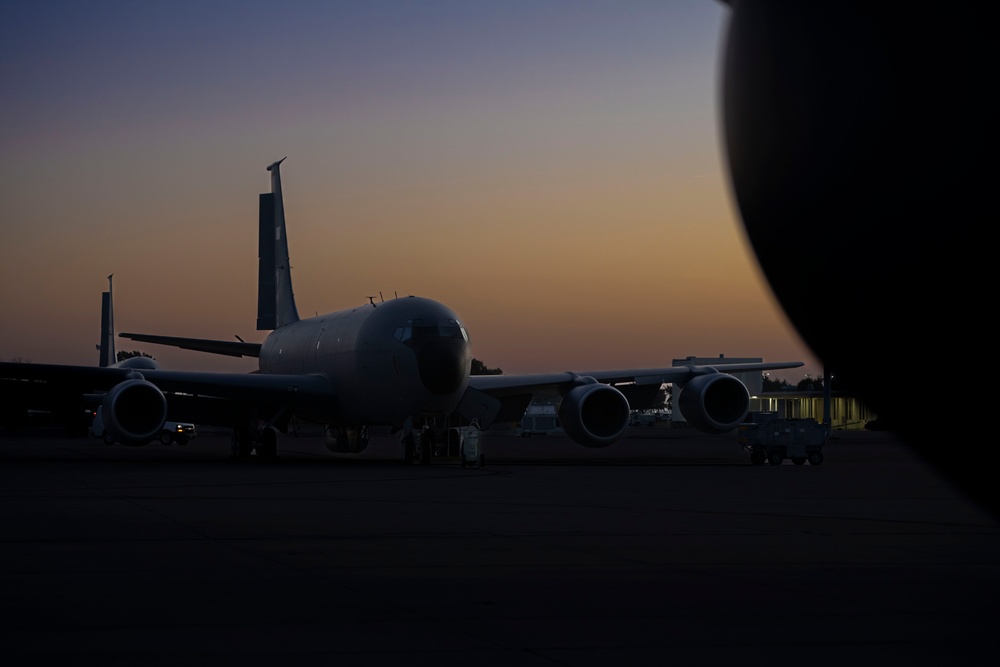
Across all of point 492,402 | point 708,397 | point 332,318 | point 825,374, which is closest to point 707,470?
point 708,397

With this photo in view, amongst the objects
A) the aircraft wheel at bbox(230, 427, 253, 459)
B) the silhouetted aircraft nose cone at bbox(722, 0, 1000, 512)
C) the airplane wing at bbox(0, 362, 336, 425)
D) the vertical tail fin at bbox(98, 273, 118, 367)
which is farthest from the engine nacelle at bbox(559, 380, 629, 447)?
the vertical tail fin at bbox(98, 273, 118, 367)

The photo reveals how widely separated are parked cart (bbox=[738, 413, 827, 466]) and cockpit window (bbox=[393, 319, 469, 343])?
23.9 ft

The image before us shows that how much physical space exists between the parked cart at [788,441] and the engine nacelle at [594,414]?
10.4 ft

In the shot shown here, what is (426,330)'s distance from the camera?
27.1 metres

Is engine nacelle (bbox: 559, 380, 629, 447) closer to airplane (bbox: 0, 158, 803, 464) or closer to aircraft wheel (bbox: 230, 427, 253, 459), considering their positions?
airplane (bbox: 0, 158, 803, 464)

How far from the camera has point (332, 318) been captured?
1245 inches

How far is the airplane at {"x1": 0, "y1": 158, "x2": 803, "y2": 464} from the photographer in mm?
27094

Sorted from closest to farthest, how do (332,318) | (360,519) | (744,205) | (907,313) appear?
(907,313), (744,205), (360,519), (332,318)

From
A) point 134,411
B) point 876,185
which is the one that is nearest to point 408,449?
point 134,411

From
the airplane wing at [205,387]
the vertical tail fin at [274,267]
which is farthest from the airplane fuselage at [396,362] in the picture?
the vertical tail fin at [274,267]

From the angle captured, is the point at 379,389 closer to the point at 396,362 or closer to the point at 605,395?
the point at 396,362

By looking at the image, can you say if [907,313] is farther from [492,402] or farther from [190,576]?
[492,402]

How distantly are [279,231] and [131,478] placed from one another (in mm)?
18524

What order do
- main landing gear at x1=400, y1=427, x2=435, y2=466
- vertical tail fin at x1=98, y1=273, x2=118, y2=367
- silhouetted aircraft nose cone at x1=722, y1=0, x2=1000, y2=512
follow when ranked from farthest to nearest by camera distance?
vertical tail fin at x1=98, y1=273, x2=118, y2=367, main landing gear at x1=400, y1=427, x2=435, y2=466, silhouetted aircraft nose cone at x1=722, y1=0, x2=1000, y2=512
